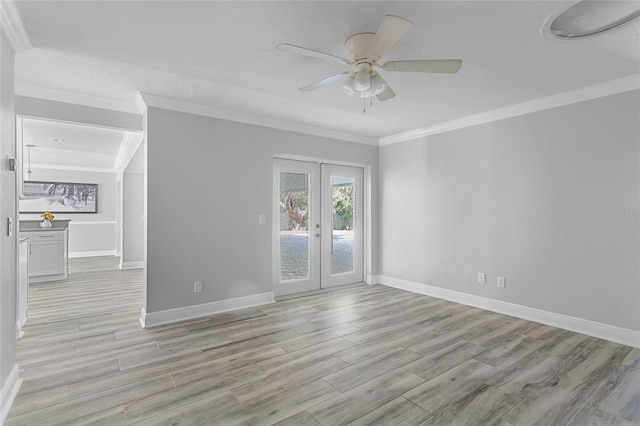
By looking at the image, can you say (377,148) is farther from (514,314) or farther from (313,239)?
(514,314)

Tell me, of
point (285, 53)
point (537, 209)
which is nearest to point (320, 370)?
point (285, 53)

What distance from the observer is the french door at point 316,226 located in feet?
16.2

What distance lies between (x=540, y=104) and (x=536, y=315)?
240cm

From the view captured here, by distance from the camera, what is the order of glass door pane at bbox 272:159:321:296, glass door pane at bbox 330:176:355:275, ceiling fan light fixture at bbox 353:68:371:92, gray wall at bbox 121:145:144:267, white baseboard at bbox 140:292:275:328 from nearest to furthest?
ceiling fan light fixture at bbox 353:68:371:92, white baseboard at bbox 140:292:275:328, glass door pane at bbox 272:159:321:296, glass door pane at bbox 330:176:355:275, gray wall at bbox 121:145:144:267

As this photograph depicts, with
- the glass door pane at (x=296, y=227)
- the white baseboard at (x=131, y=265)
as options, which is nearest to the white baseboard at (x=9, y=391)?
the glass door pane at (x=296, y=227)

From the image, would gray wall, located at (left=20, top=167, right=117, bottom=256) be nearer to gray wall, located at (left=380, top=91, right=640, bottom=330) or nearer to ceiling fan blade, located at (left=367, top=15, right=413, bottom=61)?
gray wall, located at (left=380, top=91, right=640, bottom=330)

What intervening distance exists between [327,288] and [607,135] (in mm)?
3956

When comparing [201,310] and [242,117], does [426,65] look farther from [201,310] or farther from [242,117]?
[201,310]

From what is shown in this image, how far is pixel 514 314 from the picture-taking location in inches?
156

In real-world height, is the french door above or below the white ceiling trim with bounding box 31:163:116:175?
below

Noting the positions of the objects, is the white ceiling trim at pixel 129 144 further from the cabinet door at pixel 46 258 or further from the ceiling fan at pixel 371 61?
the ceiling fan at pixel 371 61

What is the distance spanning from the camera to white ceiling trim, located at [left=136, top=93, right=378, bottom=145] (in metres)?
3.71

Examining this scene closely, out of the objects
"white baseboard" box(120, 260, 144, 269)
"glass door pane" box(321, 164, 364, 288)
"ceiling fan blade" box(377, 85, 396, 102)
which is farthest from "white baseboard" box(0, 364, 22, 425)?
"white baseboard" box(120, 260, 144, 269)

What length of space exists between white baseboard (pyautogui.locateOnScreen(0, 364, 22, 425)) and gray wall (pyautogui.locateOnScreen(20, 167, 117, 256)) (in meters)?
8.01
